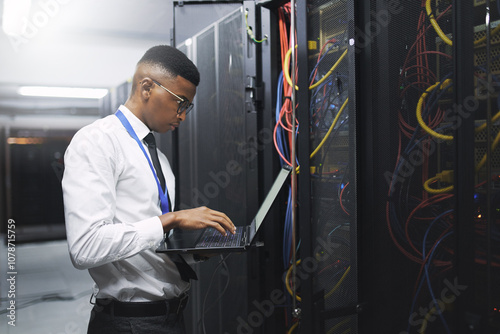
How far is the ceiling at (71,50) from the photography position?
8.21ft

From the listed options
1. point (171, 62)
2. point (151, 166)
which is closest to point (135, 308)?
point (151, 166)

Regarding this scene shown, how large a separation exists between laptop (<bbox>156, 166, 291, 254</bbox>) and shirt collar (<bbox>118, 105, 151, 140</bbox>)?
376mm

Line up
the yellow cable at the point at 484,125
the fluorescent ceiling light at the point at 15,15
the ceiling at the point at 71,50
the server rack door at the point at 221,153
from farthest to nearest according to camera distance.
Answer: the ceiling at the point at 71,50 < the fluorescent ceiling light at the point at 15,15 < the server rack door at the point at 221,153 < the yellow cable at the point at 484,125

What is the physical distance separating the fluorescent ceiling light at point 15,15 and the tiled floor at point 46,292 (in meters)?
1.47

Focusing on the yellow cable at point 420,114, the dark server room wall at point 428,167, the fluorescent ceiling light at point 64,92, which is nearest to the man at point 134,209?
the dark server room wall at point 428,167

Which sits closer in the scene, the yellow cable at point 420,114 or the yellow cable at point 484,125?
the yellow cable at point 484,125

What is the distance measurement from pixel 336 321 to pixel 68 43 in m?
2.62

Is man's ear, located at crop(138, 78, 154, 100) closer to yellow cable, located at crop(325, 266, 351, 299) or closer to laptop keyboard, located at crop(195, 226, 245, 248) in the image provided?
laptop keyboard, located at crop(195, 226, 245, 248)

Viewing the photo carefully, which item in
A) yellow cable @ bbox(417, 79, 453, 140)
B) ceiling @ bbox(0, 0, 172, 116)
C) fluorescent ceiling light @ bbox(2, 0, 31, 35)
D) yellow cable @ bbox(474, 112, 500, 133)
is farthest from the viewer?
ceiling @ bbox(0, 0, 172, 116)

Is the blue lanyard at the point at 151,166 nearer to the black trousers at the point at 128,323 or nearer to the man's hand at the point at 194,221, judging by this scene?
the man's hand at the point at 194,221

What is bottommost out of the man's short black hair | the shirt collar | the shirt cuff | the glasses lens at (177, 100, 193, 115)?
the shirt cuff

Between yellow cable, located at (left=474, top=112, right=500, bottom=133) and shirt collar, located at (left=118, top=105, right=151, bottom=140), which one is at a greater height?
shirt collar, located at (left=118, top=105, right=151, bottom=140)

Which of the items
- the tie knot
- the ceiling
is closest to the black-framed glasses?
the tie knot

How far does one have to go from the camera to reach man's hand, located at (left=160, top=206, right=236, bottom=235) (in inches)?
43.8
